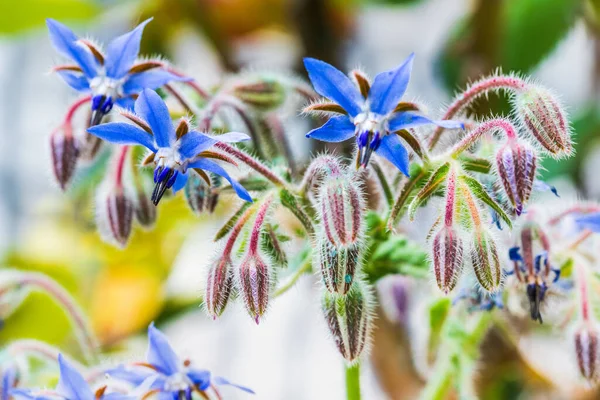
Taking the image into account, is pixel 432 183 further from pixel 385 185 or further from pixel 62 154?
pixel 62 154

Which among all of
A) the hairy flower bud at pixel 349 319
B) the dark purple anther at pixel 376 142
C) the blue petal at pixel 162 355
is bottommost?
the blue petal at pixel 162 355

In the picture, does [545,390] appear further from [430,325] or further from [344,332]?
[344,332]

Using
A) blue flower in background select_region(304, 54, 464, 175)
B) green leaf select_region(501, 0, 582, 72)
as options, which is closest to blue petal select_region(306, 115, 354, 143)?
blue flower in background select_region(304, 54, 464, 175)

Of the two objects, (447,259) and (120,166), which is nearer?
(447,259)

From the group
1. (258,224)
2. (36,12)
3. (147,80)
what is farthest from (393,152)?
(36,12)

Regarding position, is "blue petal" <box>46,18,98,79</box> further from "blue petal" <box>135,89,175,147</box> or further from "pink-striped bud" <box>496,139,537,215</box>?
"pink-striped bud" <box>496,139,537,215</box>

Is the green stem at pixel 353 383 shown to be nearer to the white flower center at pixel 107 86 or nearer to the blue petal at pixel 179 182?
the blue petal at pixel 179 182

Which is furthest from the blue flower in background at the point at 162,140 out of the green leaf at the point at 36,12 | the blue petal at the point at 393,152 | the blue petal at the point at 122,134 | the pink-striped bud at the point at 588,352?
the green leaf at the point at 36,12
